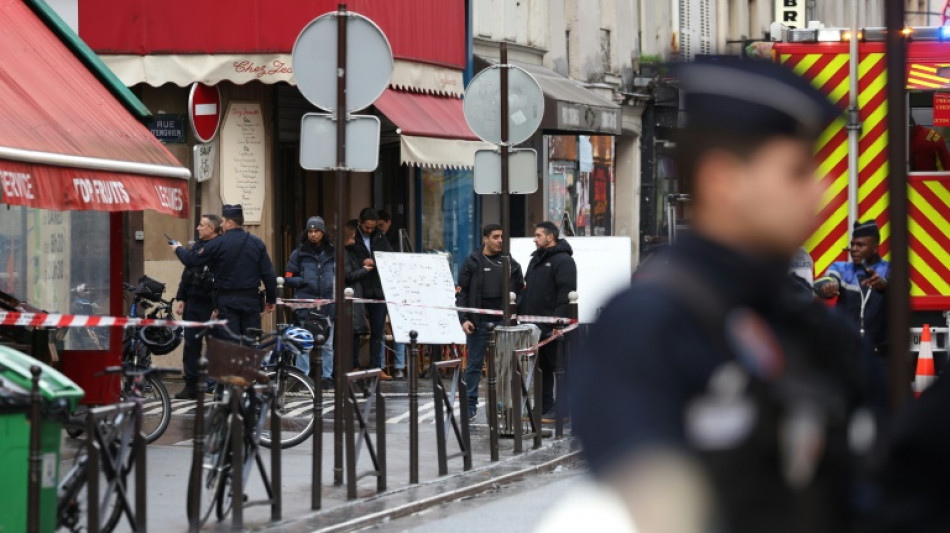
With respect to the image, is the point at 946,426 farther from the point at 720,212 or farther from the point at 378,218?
the point at 378,218

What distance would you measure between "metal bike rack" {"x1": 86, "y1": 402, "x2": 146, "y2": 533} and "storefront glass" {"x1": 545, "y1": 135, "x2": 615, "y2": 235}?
2138 cm

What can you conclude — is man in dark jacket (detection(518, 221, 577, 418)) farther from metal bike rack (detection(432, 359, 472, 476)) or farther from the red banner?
the red banner

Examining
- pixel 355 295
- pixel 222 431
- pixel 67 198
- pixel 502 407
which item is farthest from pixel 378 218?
pixel 222 431

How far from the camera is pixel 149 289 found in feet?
59.6

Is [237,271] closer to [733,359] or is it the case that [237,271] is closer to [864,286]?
[864,286]

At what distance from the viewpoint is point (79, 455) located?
8.70 m

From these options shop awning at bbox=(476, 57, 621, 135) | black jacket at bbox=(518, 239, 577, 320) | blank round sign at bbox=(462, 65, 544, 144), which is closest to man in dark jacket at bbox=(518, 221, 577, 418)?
black jacket at bbox=(518, 239, 577, 320)

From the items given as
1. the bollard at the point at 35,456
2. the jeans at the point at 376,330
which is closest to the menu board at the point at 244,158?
the jeans at the point at 376,330

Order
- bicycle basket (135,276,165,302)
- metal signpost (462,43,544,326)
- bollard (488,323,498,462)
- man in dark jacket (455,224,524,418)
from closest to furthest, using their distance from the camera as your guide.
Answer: bollard (488,323,498,462)
metal signpost (462,43,544,326)
man in dark jacket (455,224,524,418)
bicycle basket (135,276,165,302)

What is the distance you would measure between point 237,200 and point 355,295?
3157 millimetres

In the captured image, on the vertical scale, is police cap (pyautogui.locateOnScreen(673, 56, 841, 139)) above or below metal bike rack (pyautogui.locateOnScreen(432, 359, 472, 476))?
above

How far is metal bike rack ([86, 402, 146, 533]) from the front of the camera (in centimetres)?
849

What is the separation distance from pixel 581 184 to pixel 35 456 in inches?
1000

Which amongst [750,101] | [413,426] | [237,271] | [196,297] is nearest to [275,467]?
[413,426]
